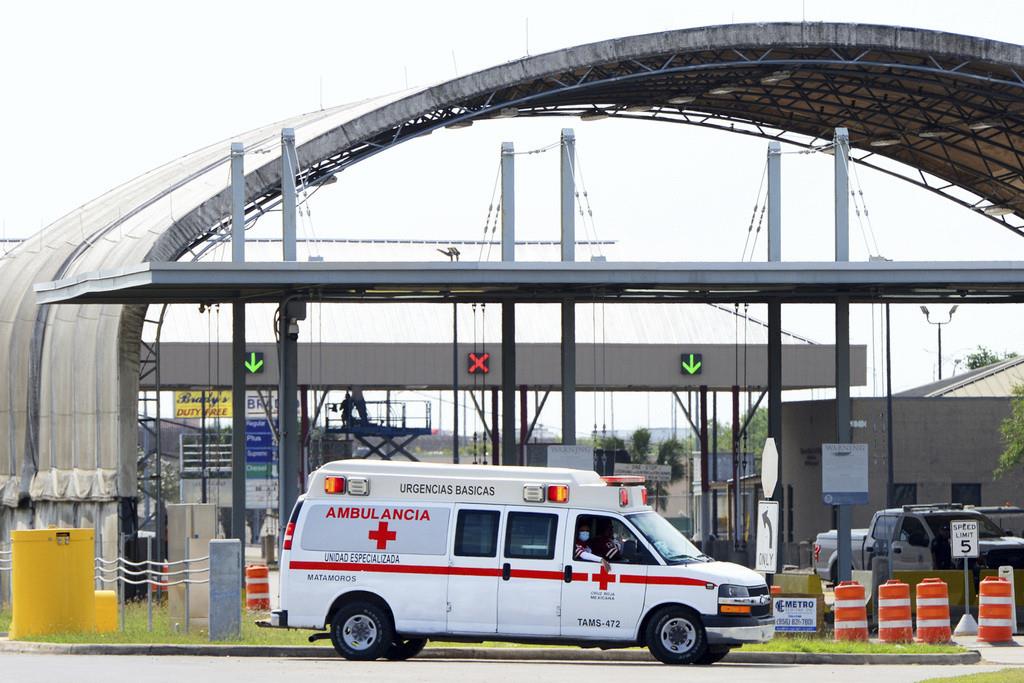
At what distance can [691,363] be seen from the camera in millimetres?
57938

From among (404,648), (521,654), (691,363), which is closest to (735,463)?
(691,363)

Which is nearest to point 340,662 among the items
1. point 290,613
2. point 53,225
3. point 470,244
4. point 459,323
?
point 290,613

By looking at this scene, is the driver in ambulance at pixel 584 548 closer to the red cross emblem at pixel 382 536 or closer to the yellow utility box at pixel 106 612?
the red cross emblem at pixel 382 536

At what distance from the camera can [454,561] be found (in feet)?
67.6

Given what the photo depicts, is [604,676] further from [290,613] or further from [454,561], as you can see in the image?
[290,613]

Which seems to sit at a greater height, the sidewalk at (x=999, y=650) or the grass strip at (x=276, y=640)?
the grass strip at (x=276, y=640)

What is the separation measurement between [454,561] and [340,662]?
179cm

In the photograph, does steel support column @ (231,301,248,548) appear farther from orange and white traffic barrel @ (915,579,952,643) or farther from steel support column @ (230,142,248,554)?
orange and white traffic barrel @ (915,579,952,643)

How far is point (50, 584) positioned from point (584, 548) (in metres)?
8.23

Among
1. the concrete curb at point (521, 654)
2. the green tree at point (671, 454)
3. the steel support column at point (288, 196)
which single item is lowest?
the concrete curb at point (521, 654)

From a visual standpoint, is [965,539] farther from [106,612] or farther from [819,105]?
[819,105]

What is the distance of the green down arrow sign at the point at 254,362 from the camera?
56.5m

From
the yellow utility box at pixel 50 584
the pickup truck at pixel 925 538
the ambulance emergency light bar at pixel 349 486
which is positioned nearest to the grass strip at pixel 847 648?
the ambulance emergency light bar at pixel 349 486

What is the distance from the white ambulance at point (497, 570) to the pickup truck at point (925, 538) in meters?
10.5
